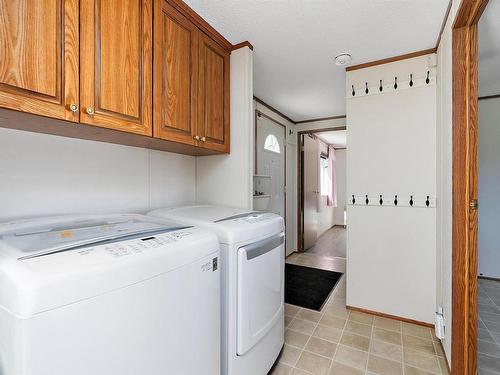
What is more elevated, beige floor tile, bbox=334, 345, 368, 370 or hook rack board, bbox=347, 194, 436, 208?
hook rack board, bbox=347, 194, 436, 208

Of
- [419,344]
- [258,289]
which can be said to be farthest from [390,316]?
[258,289]

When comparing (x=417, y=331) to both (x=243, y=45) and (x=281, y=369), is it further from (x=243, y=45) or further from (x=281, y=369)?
(x=243, y=45)

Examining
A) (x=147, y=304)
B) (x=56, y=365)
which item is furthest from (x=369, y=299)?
(x=56, y=365)

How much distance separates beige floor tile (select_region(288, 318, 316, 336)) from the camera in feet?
6.49

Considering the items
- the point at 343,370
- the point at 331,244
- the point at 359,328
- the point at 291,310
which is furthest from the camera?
the point at 331,244

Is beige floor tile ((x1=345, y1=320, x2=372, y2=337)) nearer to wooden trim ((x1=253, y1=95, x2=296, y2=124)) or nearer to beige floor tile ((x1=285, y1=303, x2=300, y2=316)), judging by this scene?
beige floor tile ((x1=285, y1=303, x2=300, y2=316))

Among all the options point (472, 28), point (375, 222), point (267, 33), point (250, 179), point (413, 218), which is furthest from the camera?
point (375, 222)

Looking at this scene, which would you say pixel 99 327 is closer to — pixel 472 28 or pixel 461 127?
pixel 461 127

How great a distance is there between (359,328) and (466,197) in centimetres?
129

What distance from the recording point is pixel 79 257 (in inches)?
28.0

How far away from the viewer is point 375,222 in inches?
87.0

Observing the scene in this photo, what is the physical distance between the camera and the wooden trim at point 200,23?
1439mm


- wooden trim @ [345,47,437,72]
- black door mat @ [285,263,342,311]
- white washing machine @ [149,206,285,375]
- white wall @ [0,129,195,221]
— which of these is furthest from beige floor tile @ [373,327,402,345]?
wooden trim @ [345,47,437,72]

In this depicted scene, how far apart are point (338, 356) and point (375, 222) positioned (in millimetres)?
1113
